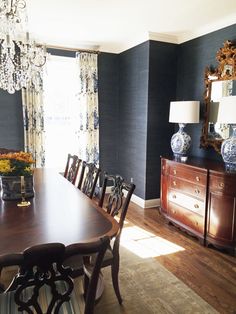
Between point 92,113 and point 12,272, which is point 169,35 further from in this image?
point 12,272

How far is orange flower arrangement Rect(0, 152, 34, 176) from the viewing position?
215 cm

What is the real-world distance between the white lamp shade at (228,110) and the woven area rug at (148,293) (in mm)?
1692

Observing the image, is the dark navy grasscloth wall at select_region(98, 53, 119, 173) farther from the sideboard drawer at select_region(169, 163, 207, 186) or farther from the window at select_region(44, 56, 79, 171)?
the sideboard drawer at select_region(169, 163, 207, 186)

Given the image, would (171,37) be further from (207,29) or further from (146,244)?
(146,244)

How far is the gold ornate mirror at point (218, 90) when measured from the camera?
3.32 meters

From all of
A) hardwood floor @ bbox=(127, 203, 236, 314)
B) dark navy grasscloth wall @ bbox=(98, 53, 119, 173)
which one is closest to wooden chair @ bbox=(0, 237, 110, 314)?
hardwood floor @ bbox=(127, 203, 236, 314)

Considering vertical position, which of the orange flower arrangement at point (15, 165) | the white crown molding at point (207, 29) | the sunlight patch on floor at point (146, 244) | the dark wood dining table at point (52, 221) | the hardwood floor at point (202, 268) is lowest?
the hardwood floor at point (202, 268)

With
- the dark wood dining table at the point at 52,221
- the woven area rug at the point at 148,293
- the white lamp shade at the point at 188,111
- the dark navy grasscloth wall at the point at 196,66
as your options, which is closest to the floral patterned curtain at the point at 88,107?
the dark navy grasscloth wall at the point at 196,66

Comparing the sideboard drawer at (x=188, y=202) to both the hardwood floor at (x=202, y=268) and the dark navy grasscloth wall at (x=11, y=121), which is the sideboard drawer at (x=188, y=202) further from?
the dark navy grasscloth wall at (x=11, y=121)

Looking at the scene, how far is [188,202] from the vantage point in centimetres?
333

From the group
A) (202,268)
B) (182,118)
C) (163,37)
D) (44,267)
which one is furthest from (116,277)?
(163,37)

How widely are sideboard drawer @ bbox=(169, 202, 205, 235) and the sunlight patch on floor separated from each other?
33cm

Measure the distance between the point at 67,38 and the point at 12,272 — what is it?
360 centimetres

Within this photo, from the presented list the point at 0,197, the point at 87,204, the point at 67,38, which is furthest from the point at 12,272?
the point at 67,38
